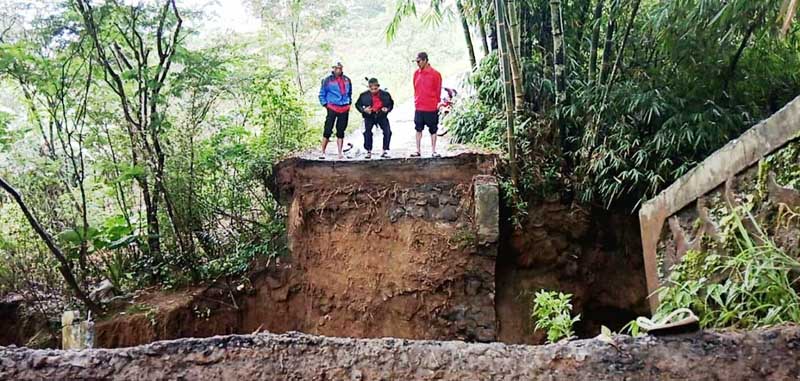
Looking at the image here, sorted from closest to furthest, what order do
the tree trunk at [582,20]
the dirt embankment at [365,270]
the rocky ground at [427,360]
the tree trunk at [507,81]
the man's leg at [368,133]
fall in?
the rocky ground at [427,360] → the tree trunk at [507,81] → the dirt embankment at [365,270] → the tree trunk at [582,20] → the man's leg at [368,133]

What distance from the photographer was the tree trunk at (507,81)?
450cm

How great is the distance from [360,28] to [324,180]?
27.8 feet

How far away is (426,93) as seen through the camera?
5.12m

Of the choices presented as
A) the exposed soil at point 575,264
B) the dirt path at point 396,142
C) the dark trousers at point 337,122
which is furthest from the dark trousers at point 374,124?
the exposed soil at point 575,264

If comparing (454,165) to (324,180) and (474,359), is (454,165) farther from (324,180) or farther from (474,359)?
(474,359)

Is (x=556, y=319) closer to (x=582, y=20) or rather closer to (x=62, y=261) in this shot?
(x=582, y=20)

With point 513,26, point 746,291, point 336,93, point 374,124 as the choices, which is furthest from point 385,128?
point 746,291

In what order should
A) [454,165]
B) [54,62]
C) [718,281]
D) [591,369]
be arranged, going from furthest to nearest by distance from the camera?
1. [454,165]
2. [54,62]
3. [718,281]
4. [591,369]

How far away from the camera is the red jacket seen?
508cm

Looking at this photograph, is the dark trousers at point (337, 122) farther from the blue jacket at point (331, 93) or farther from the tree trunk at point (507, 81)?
the tree trunk at point (507, 81)

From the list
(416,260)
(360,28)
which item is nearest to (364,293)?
(416,260)

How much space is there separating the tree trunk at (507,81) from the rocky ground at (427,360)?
143 inches

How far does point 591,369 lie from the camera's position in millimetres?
1245

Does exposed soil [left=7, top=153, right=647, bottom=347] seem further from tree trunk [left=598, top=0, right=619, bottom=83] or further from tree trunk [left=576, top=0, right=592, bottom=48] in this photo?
tree trunk [left=576, top=0, right=592, bottom=48]
